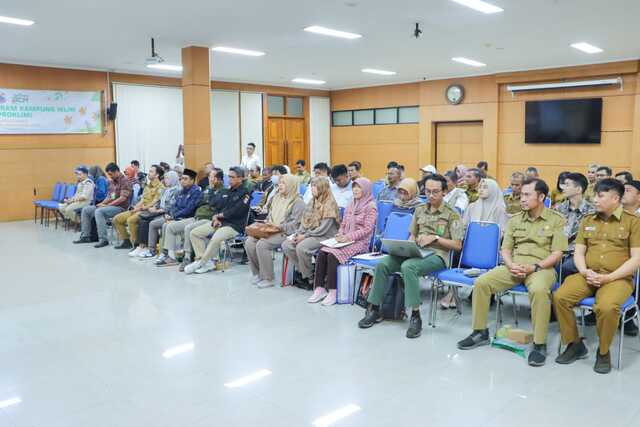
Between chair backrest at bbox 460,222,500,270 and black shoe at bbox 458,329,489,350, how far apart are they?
61 cm

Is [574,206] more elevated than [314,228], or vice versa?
[574,206]

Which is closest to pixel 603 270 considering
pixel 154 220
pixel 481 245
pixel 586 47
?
pixel 481 245

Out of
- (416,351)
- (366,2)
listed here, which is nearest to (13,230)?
(366,2)

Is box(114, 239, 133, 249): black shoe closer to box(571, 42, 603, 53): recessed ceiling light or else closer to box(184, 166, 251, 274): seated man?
box(184, 166, 251, 274): seated man

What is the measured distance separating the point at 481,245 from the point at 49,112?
10202 millimetres

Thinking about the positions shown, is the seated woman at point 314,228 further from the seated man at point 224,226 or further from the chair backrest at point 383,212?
the seated man at point 224,226

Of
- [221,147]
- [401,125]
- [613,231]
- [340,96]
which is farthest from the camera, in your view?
[340,96]

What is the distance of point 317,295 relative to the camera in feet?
17.7

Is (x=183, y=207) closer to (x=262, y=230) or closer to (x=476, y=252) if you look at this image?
(x=262, y=230)

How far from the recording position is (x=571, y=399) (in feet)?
10.6

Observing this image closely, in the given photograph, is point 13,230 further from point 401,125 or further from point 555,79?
point 555,79

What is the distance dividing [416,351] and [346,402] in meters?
0.98

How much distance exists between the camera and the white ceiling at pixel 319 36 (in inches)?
272

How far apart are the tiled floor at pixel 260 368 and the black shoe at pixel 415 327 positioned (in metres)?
0.09
